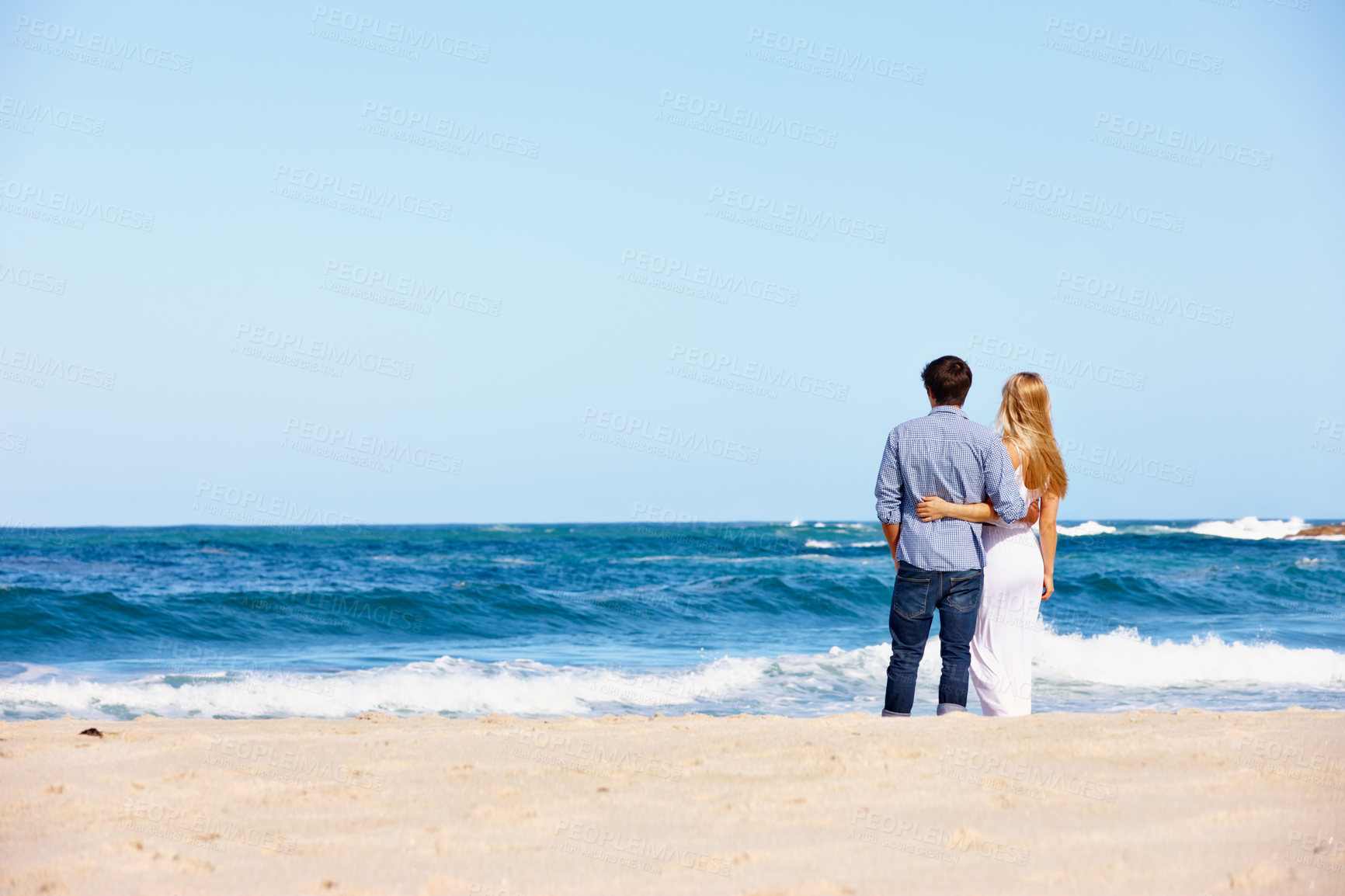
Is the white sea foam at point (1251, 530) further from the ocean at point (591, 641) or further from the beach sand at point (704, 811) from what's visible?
the beach sand at point (704, 811)

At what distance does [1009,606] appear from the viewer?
14.6 feet

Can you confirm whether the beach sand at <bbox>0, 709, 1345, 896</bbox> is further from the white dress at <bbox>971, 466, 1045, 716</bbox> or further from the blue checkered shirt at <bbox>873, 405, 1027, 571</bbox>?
the blue checkered shirt at <bbox>873, 405, 1027, 571</bbox>

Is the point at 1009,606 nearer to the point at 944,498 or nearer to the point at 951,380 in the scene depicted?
the point at 944,498

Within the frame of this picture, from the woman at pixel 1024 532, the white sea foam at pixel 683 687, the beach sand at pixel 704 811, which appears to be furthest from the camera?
the white sea foam at pixel 683 687

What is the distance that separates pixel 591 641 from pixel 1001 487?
348 inches

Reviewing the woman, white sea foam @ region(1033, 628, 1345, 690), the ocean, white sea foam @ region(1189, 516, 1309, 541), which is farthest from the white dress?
white sea foam @ region(1189, 516, 1309, 541)

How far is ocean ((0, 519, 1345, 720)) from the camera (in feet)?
26.6

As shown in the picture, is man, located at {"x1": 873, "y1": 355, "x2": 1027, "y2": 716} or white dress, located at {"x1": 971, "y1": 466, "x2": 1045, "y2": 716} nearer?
man, located at {"x1": 873, "y1": 355, "x2": 1027, "y2": 716}

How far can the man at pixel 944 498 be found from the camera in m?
4.25

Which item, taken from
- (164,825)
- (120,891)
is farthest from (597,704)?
(120,891)

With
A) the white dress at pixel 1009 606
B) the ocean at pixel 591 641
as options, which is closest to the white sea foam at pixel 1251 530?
the ocean at pixel 591 641

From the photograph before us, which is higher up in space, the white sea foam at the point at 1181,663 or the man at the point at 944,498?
the man at the point at 944,498

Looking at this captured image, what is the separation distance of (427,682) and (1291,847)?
284 inches

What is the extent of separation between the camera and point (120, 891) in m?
2.50
